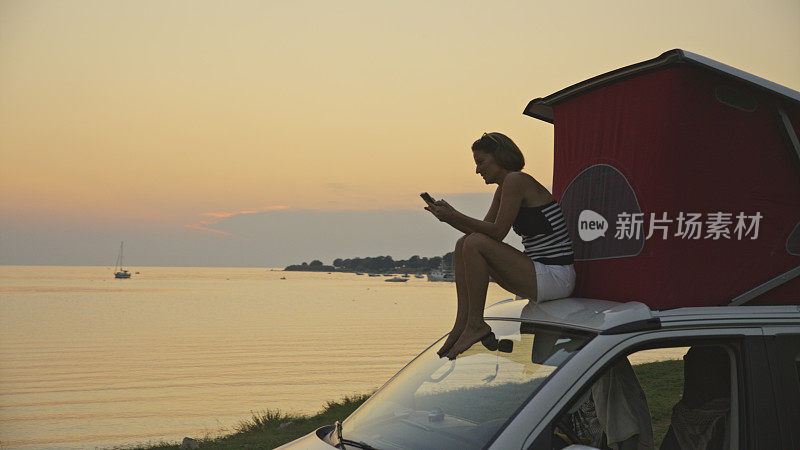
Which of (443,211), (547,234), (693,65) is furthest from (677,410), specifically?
(693,65)

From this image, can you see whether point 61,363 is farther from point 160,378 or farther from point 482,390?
point 482,390

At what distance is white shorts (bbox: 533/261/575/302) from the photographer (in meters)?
3.81

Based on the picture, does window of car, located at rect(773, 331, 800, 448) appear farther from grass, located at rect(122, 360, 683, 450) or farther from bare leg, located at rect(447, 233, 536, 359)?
grass, located at rect(122, 360, 683, 450)

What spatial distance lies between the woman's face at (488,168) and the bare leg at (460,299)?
2.22ft

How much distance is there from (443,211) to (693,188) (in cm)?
138

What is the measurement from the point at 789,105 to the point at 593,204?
120 cm

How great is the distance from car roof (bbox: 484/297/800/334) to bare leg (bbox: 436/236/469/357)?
0.23 m

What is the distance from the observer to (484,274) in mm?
3727

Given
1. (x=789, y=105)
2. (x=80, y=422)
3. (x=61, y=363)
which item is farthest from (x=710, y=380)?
(x=61, y=363)

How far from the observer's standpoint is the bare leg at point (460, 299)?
3752 mm

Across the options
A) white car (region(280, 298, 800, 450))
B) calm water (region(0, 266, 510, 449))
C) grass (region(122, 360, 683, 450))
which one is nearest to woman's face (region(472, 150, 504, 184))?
white car (region(280, 298, 800, 450))

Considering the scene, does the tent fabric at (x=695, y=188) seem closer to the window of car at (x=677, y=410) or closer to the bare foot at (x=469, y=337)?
the window of car at (x=677, y=410)

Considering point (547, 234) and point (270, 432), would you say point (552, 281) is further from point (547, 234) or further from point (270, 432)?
point (270, 432)

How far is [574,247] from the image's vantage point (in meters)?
4.22
